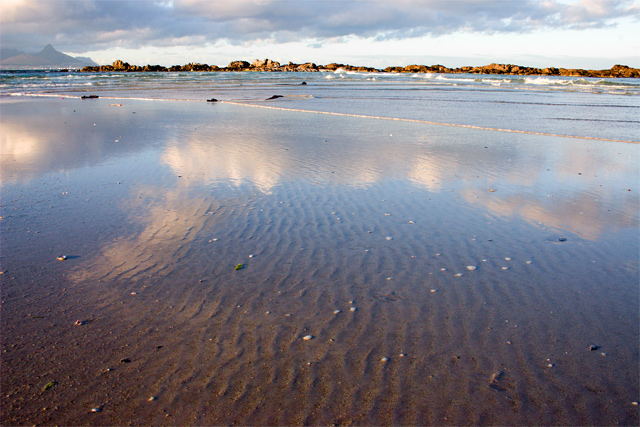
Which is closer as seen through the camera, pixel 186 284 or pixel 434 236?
pixel 186 284

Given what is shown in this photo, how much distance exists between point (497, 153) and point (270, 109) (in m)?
12.2

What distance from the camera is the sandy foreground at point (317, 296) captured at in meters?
2.64

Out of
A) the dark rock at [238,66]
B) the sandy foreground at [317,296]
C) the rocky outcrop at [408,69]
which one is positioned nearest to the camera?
the sandy foreground at [317,296]

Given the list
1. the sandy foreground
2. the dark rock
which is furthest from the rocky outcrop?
the sandy foreground

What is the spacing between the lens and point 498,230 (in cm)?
529

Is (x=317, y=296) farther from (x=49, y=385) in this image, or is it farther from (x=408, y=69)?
(x=408, y=69)

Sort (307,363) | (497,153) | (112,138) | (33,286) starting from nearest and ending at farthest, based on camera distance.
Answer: (307,363)
(33,286)
(497,153)
(112,138)

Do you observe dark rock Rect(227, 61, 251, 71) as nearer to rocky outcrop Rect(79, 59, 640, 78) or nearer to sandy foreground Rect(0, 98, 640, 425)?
rocky outcrop Rect(79, 59, 640, 78)

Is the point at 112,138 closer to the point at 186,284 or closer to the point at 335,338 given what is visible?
the point at 186,284

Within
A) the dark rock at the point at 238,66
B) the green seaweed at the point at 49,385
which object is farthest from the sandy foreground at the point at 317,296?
the dark rock at the point at 238,66

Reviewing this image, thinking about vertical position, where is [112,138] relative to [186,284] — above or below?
above

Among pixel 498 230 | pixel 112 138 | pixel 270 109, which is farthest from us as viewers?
pixel 270 109

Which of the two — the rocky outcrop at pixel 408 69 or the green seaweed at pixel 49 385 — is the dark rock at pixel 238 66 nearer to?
the rocky outcrop at pixel 408 69

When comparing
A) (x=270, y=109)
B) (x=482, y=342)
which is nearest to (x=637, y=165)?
(x=482, y=342)
